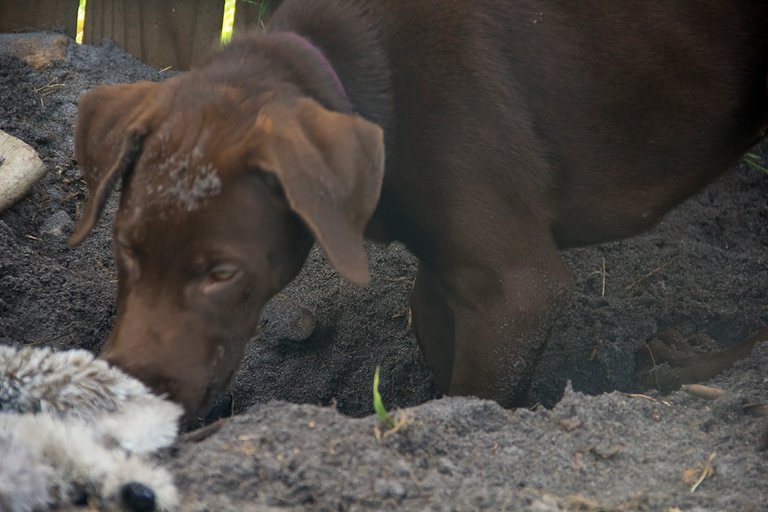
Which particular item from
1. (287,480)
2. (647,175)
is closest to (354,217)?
(287,480)

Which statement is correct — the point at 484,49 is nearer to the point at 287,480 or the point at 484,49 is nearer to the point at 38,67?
the point at 287,480

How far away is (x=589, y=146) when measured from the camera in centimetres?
303

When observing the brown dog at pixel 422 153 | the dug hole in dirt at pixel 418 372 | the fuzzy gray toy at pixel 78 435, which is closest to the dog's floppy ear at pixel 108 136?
the brown dog at pixel 422 153

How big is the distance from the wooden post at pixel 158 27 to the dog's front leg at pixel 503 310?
7.73 feet

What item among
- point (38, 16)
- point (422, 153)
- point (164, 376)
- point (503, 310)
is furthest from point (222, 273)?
point (38, 16)

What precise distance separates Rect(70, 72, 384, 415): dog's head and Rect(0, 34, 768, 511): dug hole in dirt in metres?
0.24

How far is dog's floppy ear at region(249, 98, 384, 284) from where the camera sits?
7.25 ft

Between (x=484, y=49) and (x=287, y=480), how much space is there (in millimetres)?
1463

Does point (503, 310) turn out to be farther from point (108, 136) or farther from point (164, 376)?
point (108, 136)

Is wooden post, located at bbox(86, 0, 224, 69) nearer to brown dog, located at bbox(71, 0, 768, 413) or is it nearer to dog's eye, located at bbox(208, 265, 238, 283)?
brown dog, located at bbox(71, 0, 768, 413)

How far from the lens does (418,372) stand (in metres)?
3.79

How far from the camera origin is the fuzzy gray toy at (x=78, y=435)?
1772 mm

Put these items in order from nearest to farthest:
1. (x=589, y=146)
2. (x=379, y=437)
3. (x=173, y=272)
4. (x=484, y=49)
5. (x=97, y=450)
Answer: (x=97, y=450), (x=379, y=437), (x=173, y=272), (x=484, y=49), (x=589, y=146)

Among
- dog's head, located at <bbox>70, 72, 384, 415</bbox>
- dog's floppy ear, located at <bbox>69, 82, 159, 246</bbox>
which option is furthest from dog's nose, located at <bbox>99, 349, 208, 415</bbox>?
dog's floppy ear, located at <bbox>69, 82, 159, 246</bbox>
